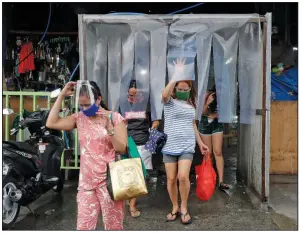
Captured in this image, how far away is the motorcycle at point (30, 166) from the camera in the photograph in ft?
12.3

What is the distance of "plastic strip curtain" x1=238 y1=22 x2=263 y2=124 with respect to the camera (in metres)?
4.44

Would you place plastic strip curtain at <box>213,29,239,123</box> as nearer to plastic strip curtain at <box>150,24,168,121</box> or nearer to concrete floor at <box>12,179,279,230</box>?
plastic strip curtain at <box>150,24,168,121</box>

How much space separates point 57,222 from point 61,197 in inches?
36.9

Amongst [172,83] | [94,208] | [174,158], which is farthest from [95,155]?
[174,158]

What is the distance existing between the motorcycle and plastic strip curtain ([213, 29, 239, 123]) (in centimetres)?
226

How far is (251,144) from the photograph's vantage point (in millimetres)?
4961

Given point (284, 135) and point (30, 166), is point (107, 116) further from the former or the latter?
point (284, 135)

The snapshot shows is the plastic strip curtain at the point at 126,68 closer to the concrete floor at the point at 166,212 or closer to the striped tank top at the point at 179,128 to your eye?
the striped tank top at the point at 179,128

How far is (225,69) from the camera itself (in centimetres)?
459

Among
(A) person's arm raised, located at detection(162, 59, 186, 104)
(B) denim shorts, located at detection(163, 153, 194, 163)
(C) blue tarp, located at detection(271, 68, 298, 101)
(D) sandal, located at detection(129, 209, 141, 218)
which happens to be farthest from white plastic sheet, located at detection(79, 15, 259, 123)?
(C) blue tarp, located at detection(271, 68, 298, 101)

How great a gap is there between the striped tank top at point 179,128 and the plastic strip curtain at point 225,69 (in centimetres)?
77

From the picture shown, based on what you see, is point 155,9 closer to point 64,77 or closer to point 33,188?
point 64,77

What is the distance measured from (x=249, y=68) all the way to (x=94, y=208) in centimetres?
277

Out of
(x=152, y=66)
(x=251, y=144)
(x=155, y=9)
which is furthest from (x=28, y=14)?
(x=251, y=144)
